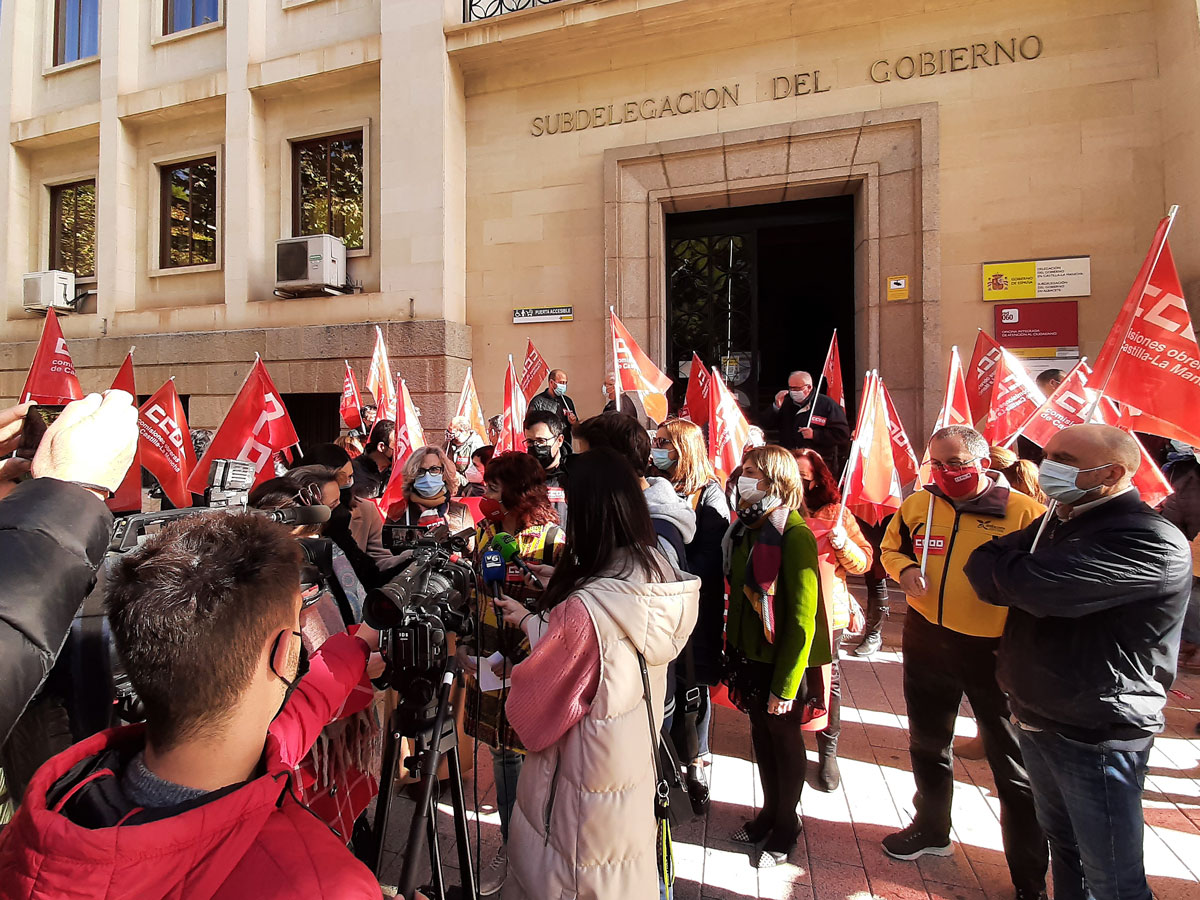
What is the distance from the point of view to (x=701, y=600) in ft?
10.5

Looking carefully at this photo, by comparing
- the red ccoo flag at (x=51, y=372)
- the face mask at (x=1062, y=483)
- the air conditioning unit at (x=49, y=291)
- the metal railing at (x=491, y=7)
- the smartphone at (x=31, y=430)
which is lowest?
the face mask at (x=1062, y=483)

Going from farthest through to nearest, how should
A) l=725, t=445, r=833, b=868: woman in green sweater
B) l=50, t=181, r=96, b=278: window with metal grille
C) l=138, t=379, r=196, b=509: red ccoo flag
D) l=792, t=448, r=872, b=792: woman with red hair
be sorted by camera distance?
1. l=50, t=181, r=96, b=278: window with metal grille
2. l=138, t=379, r=196, b=509: red ccoo flag
3. l=792, t=448, r=872, b=792: woman with red hair
4. l=725, t=445, r=833, b=868: woman in green sweater

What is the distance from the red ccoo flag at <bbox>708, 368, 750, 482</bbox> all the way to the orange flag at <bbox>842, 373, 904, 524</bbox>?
107 cm

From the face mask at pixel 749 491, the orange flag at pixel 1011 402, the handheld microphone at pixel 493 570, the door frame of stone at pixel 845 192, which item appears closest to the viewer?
the handheld microphone at pixel 493 570

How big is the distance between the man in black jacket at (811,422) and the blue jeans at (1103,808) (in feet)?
15.1

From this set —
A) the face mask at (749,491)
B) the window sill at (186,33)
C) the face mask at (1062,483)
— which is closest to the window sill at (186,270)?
the window sill at (186,33)

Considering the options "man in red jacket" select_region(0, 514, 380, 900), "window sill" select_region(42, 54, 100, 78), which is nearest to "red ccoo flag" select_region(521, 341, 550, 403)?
"man in red jacket" select_region(0, 514, 380, 900)

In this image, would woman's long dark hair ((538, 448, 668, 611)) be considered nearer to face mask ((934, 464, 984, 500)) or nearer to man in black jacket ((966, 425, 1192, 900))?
man in black jacket ((966, 425, 1192, 900))

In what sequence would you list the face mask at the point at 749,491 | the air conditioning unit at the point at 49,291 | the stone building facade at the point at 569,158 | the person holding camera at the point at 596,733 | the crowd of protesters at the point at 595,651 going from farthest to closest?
the air conditioning unit at the point at 49,291
the stone building facade at the point at 569,158
the face mask at the point at 749,491
the person holding camera at the point at 596,733
the crowd of protesters at the point at 595,651

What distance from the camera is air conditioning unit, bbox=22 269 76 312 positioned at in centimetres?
1152

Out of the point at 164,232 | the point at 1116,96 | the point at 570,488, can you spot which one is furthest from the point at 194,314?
the point at 1116,96

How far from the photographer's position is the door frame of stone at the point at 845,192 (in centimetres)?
766

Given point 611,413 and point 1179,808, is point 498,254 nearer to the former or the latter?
point 611,413

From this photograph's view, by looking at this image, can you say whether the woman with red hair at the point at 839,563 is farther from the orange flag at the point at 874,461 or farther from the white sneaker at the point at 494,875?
the white sneaker at the point at 494,875
